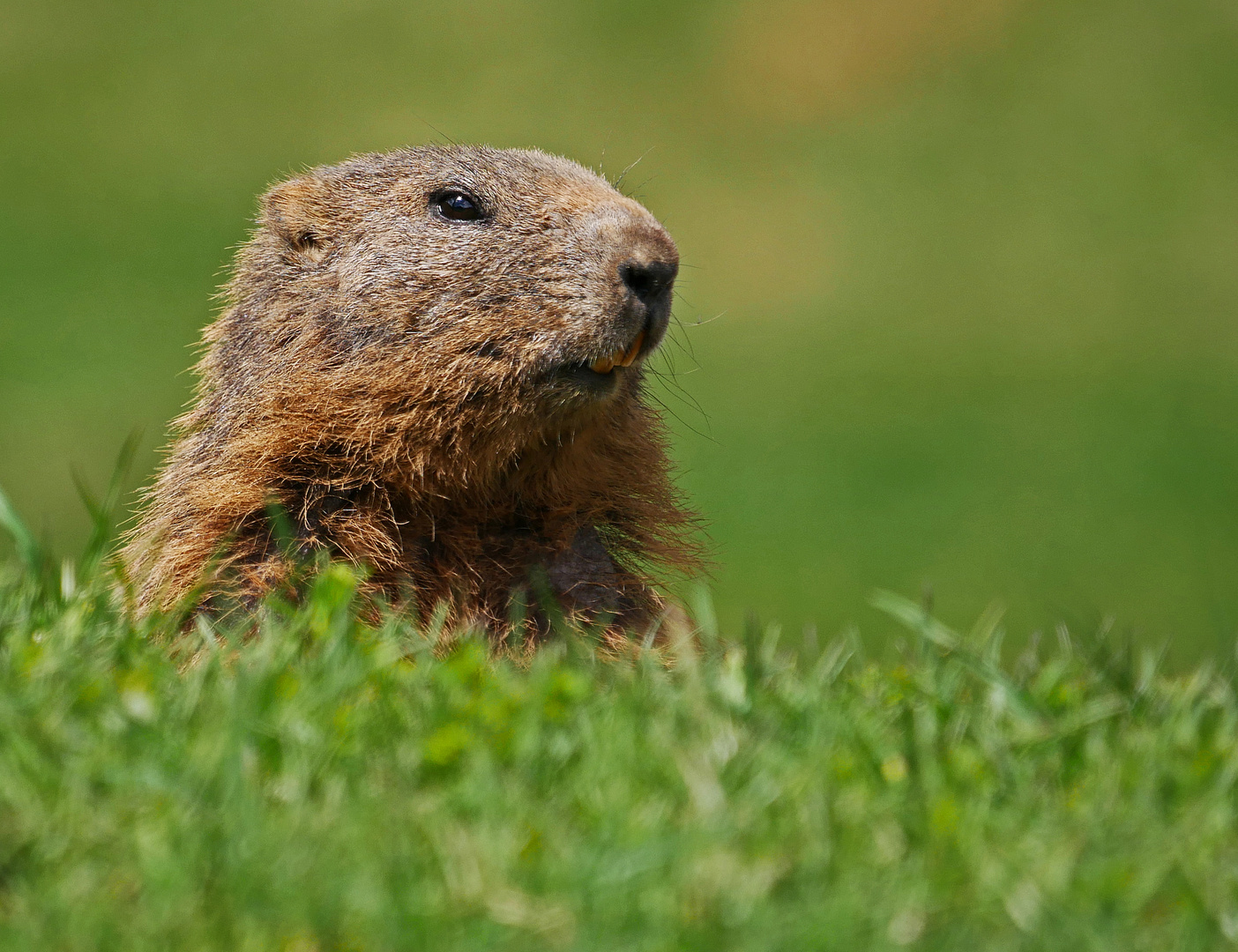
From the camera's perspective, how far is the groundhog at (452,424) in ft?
14.2

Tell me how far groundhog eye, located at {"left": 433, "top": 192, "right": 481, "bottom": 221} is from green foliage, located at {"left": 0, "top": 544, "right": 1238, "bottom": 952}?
81.7 inches

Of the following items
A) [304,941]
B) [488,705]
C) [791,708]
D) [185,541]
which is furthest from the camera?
[185,541]

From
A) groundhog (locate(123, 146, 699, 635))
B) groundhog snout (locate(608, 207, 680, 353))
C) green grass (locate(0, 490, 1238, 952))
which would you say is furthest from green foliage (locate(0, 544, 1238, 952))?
groundhog snout (locate(608, 207, 680, 353))

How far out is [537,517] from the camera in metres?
4.58

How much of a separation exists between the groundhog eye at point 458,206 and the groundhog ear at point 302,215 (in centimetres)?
40

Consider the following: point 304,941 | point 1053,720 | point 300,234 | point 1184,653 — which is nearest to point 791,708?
point 1053,720

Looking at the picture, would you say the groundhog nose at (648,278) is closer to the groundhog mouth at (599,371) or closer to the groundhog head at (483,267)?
the groundhog head at (483,267)

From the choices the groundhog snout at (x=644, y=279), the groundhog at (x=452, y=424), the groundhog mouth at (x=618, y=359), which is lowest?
the groundhog at (x=452, y=424)

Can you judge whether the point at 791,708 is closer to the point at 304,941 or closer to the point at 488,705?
the point at 488,705

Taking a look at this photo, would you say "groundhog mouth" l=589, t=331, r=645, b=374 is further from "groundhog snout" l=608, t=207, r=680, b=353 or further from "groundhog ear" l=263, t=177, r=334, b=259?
"groundhog ear" l=263, t=177, r=334, b=259

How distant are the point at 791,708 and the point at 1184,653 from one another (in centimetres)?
970

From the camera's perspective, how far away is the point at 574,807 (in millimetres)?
2482

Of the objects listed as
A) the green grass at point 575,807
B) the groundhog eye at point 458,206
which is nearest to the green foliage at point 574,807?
the green grass at point 575,807

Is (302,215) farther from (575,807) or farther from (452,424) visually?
(575,807)
